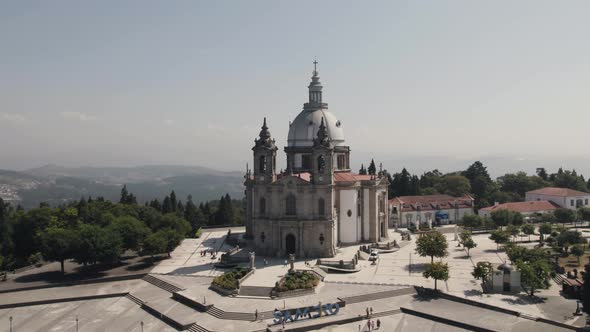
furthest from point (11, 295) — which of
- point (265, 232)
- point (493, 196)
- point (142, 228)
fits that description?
point (493, 196)

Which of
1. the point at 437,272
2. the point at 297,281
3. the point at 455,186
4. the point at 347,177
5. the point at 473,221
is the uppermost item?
the point at 347,177

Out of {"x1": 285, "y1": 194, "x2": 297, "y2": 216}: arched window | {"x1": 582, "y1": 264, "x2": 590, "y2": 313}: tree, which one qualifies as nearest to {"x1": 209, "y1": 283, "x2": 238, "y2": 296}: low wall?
{"x1": 285, "y1": 194, "x2": 297, "y2": 216}: arched window

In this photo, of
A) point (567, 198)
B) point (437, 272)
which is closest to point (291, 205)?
point (437, 272)

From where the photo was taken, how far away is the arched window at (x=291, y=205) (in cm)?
5894

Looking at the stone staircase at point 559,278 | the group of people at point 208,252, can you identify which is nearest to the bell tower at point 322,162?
the group of people at point 208,252

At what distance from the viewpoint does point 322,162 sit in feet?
195

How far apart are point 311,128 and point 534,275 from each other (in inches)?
1430

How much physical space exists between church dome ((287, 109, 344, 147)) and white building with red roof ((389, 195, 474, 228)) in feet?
64.9

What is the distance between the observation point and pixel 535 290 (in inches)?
1677

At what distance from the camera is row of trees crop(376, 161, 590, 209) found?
328 feet

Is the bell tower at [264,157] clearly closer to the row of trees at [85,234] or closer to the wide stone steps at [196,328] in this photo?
the row of trees at [85,234]

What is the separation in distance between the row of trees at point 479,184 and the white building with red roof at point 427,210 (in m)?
12.7

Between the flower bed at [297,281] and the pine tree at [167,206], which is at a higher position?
the pine tree at [167,206]

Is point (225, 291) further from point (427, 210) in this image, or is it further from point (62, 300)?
point (427, 210)
